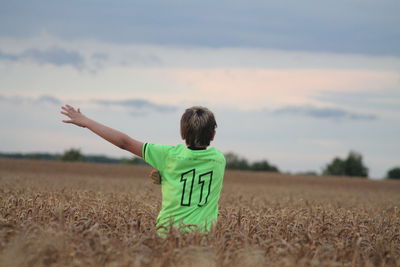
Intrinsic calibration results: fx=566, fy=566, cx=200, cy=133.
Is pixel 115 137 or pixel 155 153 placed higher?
pixel 115 137

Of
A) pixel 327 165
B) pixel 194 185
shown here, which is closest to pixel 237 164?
pixel 327 165

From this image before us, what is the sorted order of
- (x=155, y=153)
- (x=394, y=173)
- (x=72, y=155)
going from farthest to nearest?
1. (x=394, y=173)
2. (x=72, y=155)
3. (x=155, y=153)

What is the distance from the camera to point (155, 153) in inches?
233

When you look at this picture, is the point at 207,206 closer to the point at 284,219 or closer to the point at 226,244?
the point at 226,244

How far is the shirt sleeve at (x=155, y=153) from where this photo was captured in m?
5.87

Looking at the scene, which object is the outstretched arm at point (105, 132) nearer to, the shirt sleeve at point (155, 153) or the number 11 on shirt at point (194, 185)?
the shirt sleeve at point (155, 153)

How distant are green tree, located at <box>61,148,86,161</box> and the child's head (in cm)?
10877

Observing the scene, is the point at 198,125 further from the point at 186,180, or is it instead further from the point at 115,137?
the point at 115,137

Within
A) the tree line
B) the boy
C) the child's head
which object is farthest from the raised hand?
the tree line

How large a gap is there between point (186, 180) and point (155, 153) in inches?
17.0

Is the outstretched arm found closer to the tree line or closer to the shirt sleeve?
the shirt sleeve

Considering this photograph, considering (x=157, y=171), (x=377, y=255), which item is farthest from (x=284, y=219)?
(x=157, y=171)

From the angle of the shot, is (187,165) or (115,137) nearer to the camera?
(115,137)

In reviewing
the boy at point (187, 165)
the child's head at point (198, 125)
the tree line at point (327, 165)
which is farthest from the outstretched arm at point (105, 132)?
the tree line at point (327, 165)
